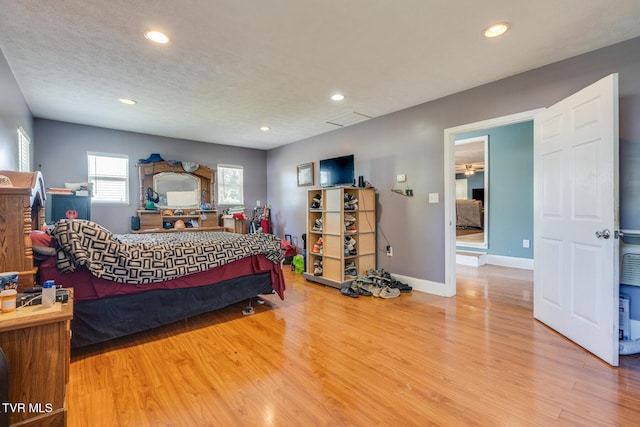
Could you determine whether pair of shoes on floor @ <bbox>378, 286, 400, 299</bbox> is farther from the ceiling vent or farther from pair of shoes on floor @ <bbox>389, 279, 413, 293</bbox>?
the ceiling vent

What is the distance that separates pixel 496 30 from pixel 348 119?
252 centimetres

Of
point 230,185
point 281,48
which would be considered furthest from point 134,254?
point 230,185

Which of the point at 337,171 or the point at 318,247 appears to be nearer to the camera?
the point at 318,247

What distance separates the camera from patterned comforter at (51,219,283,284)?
214cm

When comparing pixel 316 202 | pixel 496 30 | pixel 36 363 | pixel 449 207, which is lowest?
pixel 36 363

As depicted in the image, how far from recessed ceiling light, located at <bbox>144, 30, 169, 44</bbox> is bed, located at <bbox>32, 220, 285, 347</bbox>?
5.10 ft

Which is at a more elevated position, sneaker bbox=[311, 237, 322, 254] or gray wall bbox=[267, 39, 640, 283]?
gray wall bbox=[267, 39, 640, 283]

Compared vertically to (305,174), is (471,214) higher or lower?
lower

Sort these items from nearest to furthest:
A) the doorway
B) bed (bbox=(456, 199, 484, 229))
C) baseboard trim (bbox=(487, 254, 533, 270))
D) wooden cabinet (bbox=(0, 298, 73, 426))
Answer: wooden cabinet (bbox=(0, 298, 73, 426)), baseboard trim (bbox=(487, 254, 533, 270)), the doorway, bed (bbox=(456, 199, 484, 229))

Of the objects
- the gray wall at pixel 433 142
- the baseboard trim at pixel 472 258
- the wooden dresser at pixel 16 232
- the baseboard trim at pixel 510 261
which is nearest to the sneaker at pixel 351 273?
the gray wall at pixel 433 142

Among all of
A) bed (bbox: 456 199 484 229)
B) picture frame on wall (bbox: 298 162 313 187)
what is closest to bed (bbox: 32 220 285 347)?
picture frame on wall (bbox: 298 162 313 187)

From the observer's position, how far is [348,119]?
15.0ft

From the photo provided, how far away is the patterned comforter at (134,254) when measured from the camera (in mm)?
2141

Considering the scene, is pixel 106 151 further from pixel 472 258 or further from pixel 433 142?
pixel 472 258
